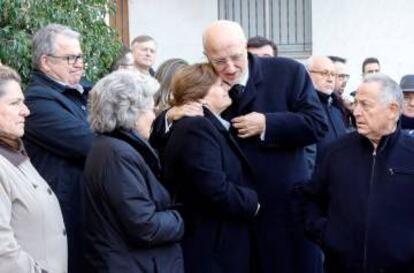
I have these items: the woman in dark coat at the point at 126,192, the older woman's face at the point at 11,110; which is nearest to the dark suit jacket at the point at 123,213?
the woman in dark coat at the point at 126,192

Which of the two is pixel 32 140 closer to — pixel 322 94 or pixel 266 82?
pixel 266 82

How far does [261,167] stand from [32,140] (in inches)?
49.0

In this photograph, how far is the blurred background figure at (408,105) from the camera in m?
6.03

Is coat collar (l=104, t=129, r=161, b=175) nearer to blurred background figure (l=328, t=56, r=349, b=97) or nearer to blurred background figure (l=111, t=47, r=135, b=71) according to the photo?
blurred background figure (l=111, t=47, r=135, b=71)

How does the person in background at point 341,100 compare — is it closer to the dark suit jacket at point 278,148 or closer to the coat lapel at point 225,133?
the dark suit jacket at point 278,148

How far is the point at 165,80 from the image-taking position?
5957 millimetres

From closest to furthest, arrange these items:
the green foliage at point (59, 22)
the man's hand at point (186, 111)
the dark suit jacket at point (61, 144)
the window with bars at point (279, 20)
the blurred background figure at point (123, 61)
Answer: the dark suit jacket at point (61, 144) < the man's hand at point (186, 111) < the green foliage at point (59, 22) < the blurred background figure at point (123, 61) < the window with bars at point (279, 20)

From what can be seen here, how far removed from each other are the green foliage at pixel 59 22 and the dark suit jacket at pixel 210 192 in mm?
1639

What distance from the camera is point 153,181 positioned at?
13.7 feet

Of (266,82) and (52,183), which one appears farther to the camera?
(266,82)

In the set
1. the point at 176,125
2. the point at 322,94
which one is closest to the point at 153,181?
the point at 176,125

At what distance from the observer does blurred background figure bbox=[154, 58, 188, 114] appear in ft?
18.4

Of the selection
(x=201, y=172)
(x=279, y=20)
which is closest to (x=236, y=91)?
(x=201, y=172)

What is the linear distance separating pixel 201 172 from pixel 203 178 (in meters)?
0.03
